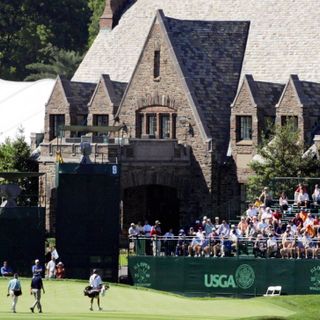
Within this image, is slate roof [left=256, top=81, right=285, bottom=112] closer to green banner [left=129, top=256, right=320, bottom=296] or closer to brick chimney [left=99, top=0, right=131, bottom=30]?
green banner [left=129, top=256, right=320, bottom=296]

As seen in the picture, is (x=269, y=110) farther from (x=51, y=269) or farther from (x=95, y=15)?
(x=95, y=15)

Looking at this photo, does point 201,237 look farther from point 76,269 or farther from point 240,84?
point 240,84

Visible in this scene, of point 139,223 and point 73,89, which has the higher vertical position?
point 73,89

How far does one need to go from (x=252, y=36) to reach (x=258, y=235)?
17.3m

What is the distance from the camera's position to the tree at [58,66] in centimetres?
13562

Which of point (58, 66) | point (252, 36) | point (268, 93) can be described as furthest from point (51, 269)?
point (58, 66)

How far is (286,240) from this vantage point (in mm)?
75438

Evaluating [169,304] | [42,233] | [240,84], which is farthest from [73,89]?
[169,304]

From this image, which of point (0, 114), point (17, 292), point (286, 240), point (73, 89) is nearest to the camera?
point (17, 292)

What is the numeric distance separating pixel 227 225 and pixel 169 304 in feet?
36.9

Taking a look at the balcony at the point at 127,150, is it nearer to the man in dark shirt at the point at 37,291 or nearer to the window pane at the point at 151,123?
the window pane at the point at 151,123

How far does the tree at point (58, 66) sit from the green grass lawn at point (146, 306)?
200 ft

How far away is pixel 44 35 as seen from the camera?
14288 centimetres

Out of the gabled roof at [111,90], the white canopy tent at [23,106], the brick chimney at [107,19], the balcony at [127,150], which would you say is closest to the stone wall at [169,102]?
the balcony at [127,150]
